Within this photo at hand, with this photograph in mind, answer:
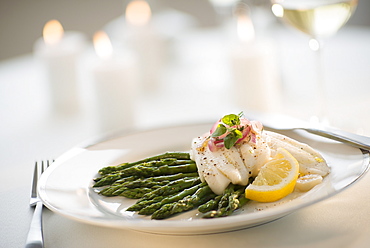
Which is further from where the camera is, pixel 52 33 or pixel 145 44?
pixel 145 44

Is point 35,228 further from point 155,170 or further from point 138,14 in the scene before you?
point 138,14

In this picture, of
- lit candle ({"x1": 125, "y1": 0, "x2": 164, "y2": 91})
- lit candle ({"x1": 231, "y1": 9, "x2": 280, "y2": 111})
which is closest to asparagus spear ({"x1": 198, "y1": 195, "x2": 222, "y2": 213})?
lit candle ({"x1": 231, "y1": 9, "x2": 280, "y2": 111})

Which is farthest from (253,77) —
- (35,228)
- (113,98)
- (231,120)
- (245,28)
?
(35,228)

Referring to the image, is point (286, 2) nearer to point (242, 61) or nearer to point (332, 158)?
point (242, 61)

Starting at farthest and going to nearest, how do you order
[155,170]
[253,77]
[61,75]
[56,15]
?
[56,15], [61,75], [253,77], [155,170]

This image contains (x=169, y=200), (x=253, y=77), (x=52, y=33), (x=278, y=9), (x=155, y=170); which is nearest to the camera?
(x=169, y=200)

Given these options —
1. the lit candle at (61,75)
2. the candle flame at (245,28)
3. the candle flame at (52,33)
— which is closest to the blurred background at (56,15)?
the candle flame at (52,33)

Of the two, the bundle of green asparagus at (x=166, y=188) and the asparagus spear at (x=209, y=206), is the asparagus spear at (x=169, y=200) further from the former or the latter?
the asparagus spear at (x=209, y=206)
